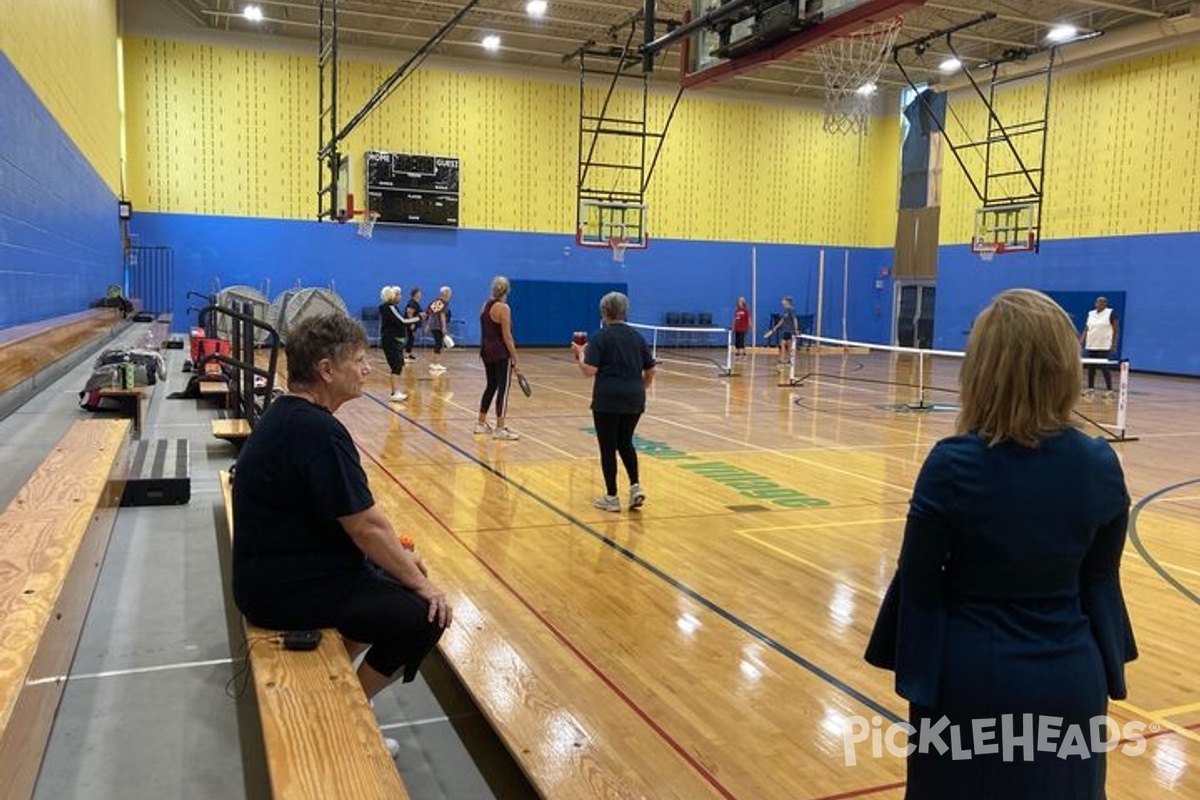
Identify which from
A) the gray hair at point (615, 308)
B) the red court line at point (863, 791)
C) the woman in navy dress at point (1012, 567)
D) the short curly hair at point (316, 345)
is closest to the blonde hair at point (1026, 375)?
the woman in navy dress at point (1012, 567)

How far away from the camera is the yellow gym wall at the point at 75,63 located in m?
7.67

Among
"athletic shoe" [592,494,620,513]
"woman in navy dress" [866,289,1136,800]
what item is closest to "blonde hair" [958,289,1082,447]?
"woman in navy dress" [866,289,1136,800]

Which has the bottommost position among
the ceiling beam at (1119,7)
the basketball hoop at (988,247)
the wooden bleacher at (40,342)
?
the wooden bleacher at (40,342)

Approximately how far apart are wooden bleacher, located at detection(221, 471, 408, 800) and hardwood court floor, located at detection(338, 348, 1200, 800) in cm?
79

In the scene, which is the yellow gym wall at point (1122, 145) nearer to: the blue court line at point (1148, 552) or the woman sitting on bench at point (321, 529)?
the blue court line at point (1148, 552)

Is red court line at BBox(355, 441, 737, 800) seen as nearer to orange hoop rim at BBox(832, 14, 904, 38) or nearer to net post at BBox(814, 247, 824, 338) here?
orange hoop rim at BBox(832, 14, 904, 38)

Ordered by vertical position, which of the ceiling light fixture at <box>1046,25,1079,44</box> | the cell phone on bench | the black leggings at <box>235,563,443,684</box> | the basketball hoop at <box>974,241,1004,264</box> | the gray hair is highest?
the ceiling light fixture at <box>1046,25,1079,44</box>

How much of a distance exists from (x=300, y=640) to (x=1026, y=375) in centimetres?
217

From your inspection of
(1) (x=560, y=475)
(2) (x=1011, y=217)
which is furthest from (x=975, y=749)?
(2) (x=1011, y=217)

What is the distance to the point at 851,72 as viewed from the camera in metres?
13.4

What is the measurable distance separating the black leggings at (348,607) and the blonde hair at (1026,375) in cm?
180

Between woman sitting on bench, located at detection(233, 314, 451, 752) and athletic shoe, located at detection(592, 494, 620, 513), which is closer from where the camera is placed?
woman sitting on bench, located at detection(233, 314, 451, 752)

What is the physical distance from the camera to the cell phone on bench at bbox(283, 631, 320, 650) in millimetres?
2902

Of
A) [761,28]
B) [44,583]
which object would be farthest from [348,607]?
[761,28]
